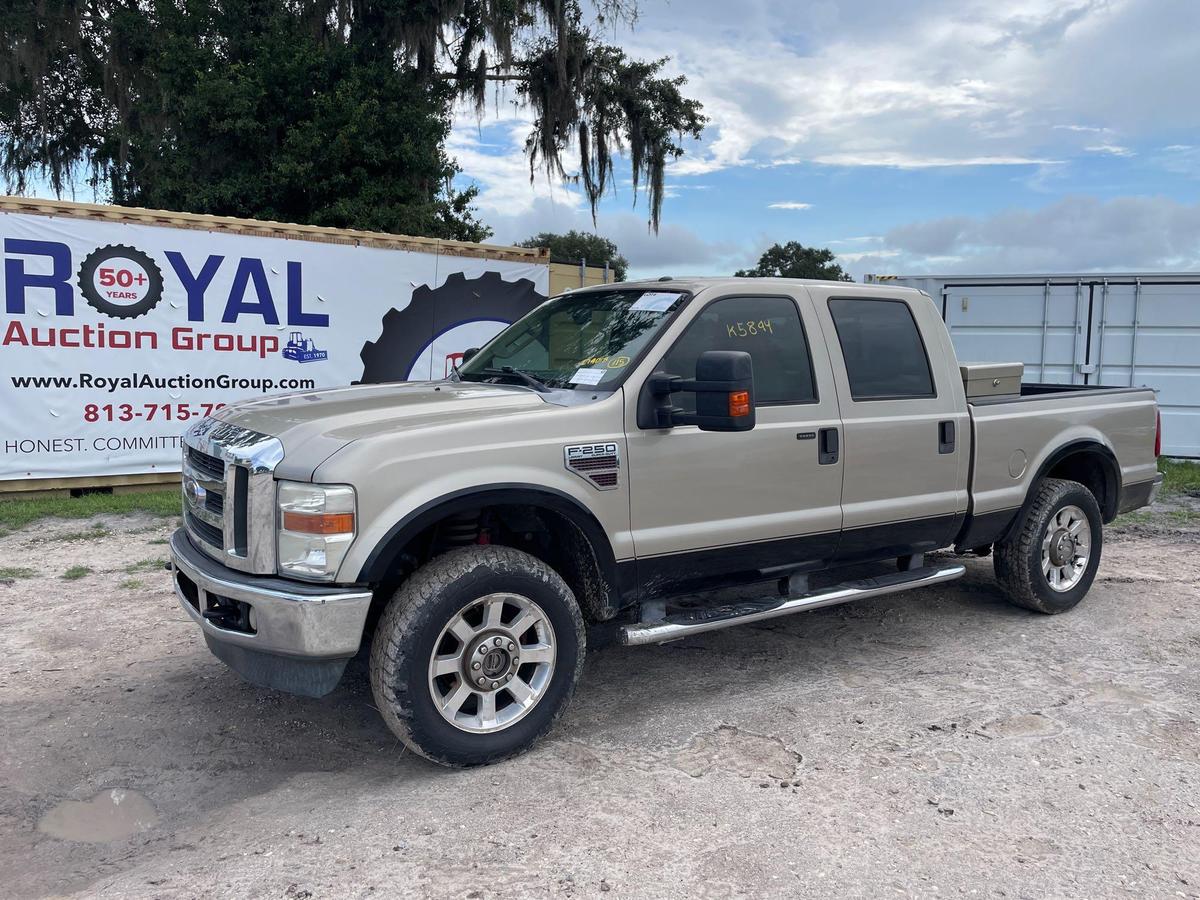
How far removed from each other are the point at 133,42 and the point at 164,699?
647 inches

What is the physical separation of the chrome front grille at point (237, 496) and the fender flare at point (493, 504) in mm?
395

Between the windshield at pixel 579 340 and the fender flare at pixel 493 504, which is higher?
the windshield at pixel 579 340

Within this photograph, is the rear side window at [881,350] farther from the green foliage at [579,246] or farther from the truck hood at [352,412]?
the green foliage at [579,246]

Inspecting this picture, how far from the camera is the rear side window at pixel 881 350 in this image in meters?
4.89

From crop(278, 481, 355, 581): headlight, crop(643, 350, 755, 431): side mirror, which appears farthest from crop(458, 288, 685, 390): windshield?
crop(278, 481, 355, 581): headlight

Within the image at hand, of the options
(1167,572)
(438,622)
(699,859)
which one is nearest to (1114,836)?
(699,859)

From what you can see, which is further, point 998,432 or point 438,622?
point 998,432

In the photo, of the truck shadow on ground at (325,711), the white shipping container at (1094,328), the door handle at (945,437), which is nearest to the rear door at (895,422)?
the door handle at (945,437)

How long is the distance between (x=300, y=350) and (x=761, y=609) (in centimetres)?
775

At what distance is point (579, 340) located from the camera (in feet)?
14.9

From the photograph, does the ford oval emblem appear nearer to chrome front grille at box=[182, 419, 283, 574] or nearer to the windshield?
chrome front grille at box=[182, 419, 283, 574]

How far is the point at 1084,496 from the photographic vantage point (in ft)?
19.4

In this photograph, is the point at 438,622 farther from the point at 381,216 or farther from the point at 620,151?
the point at 620,151

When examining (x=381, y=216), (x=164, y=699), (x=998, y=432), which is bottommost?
(x=164, y=699)
